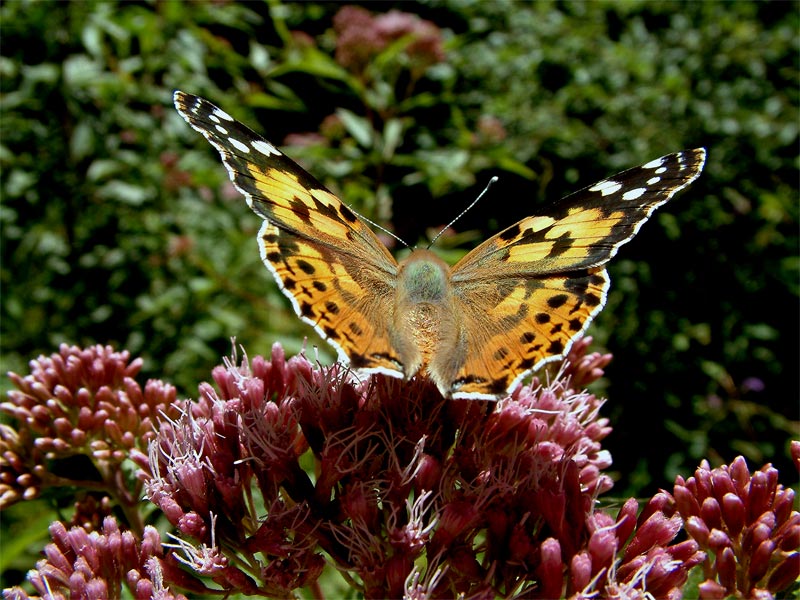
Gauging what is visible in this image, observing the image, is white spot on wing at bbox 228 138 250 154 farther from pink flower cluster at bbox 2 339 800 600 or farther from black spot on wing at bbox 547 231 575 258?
black spot on wing at bbox 547 231 575 258

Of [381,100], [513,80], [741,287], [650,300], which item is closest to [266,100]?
[381,100]

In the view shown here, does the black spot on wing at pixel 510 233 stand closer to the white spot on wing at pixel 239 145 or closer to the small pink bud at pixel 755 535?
the white spot on wing at pixel 239 145

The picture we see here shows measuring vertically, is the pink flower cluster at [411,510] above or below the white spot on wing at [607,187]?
below

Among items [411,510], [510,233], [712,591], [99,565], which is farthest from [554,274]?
[99,565]

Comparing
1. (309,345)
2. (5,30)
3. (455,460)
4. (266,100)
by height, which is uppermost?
(5,30)

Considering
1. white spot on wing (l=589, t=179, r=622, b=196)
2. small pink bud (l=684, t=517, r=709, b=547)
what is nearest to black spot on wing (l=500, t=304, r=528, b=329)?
white spot on wing (l=589, t=179, r=622, b=196)

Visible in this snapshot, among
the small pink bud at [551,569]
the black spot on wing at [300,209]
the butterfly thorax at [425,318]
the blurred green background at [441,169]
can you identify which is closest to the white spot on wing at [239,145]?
the black spot on wing at [300,209]

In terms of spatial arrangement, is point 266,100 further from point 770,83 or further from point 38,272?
point 770,83
